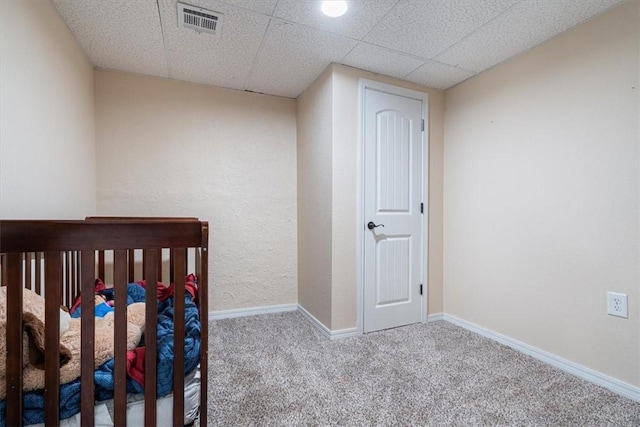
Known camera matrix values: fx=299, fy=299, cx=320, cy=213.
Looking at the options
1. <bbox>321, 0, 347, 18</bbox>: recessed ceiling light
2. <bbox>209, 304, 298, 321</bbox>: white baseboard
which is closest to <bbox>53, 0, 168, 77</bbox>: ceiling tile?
<bbox>321, 0, 347, 18</bbox>: recessed ceiling light

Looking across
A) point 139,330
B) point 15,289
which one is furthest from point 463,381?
point 15,289

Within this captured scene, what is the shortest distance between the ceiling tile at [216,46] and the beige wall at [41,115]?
573 mm

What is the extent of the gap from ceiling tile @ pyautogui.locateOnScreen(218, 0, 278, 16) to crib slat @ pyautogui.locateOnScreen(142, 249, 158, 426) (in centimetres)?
140

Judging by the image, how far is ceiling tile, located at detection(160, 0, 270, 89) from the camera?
1693mm

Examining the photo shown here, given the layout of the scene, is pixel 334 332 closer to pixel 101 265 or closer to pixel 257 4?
pixel 101 265

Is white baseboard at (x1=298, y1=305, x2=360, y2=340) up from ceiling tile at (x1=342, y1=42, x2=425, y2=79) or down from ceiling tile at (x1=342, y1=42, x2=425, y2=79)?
down

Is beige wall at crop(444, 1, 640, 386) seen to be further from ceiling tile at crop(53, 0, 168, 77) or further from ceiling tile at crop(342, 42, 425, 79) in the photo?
ceiling tile at crop(53, 0, 168, 77)

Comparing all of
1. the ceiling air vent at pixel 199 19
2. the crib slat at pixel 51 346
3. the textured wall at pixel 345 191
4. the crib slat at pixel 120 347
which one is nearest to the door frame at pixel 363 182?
the textured wall at pixel 345 191

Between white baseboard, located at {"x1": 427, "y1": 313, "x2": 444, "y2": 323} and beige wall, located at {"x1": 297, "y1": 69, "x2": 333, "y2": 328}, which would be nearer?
beige wall, located at {"x1": 297, "y1": 69, "x2": 333, "y2": 328}

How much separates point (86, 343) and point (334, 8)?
1870 millimetres

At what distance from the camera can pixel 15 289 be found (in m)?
0.87

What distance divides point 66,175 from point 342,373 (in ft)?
6.66

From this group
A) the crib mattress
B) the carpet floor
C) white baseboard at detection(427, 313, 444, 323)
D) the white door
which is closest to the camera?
the crib mattress

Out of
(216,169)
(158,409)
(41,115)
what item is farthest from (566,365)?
(41,115)
